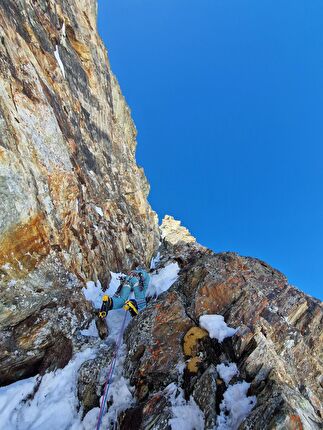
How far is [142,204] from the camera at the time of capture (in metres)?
28.4

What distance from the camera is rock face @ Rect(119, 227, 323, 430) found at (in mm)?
7078

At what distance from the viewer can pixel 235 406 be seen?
285 inches

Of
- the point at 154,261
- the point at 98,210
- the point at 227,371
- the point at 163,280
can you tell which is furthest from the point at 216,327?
the point at 154,261

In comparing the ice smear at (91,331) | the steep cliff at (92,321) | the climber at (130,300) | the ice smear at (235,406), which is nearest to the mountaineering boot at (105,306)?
the climber at (130,300)

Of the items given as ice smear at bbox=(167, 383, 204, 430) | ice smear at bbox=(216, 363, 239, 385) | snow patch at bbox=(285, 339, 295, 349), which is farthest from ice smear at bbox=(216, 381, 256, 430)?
snow patch at bbox=(285, 339, 295, 349)

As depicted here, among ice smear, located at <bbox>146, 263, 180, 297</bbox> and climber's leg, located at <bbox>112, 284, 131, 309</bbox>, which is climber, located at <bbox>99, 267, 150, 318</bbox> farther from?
ice smear, located at <bbox>146, 263, 180, 297</bbox>

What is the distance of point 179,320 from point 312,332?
222 inches

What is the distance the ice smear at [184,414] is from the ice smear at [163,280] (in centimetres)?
726

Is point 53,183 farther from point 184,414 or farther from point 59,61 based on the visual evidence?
point 59,61

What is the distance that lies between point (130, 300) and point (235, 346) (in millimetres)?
5234

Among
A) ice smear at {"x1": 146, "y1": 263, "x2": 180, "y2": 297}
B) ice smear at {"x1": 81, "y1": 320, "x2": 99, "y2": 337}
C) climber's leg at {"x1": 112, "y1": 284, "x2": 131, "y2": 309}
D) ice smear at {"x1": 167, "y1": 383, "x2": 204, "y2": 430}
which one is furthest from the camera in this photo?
ice smear at {"x1": 146, "y1": 263, "x2": 180, "y2": 297}

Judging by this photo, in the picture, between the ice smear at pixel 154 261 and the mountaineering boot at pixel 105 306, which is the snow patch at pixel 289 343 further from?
the ice smear at pixel 154 261

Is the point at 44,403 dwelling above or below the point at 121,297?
below

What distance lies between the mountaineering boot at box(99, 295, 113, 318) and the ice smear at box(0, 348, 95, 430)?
2288 mm
